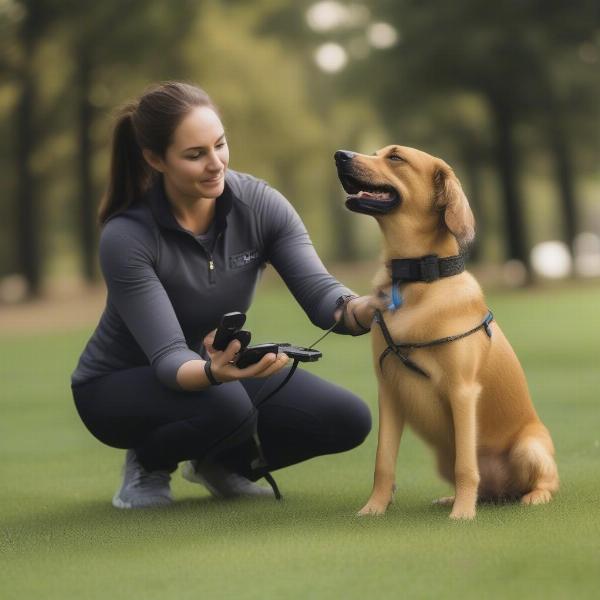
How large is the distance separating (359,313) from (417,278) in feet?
1.03

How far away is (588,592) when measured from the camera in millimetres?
3660

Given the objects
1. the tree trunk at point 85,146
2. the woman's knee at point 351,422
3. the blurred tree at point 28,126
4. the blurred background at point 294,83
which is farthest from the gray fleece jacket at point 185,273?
the tree trunk at point 85,146

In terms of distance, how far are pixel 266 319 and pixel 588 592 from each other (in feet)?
54.5

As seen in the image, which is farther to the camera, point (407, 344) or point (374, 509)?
point (374, 509)

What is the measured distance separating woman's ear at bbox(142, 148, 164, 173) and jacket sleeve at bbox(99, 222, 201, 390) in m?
0.28

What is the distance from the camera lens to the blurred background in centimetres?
2634

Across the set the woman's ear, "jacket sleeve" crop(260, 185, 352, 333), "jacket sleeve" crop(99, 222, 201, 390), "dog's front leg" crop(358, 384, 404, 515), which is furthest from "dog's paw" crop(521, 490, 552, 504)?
the woman's ear

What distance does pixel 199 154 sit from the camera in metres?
5.17

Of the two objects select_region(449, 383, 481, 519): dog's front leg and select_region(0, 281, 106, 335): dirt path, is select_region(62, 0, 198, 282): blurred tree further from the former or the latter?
select_region(449, 383, 481, 519): dog's front leg

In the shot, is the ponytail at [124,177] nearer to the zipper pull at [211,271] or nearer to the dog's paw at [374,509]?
the zipper pull at [211,271]

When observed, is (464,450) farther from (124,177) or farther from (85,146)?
(85,146)

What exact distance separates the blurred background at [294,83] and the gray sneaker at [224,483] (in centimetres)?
1832

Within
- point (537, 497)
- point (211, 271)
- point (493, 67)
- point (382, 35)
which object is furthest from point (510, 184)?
point (537, 497)

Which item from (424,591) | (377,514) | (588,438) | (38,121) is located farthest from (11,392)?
(38,121)
